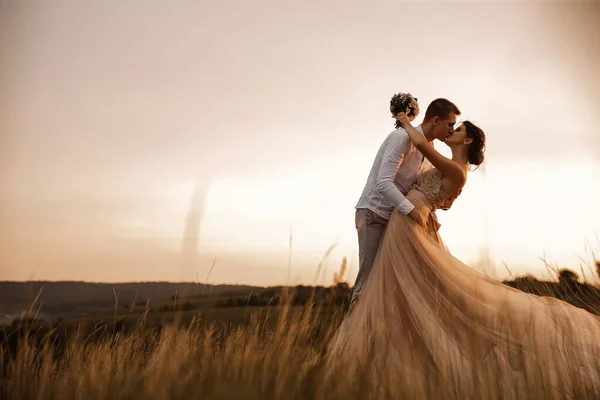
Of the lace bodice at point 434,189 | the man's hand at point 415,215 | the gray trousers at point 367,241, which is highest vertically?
the lace bodice at point 434,189

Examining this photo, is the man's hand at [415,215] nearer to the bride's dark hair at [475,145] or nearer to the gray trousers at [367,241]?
the gray trousers at [367,241]

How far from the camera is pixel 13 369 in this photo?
3369mm

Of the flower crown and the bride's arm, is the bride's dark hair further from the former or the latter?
the flower crown

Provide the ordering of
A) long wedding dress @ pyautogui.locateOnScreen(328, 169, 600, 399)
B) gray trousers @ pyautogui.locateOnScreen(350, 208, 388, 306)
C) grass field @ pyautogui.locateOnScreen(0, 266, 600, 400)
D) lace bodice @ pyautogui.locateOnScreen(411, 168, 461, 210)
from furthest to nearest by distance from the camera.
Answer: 1. gray trousers @ pyautogui.locateOnScreen(350, 208, 388, 306)
2. lace bodice @ pyautogui.locateOnScreen(411, 168, 461, 210)
3. long wedding dress @ pyautogui.locateOnScreen(328, 169, 600, 399)
4. grass field @ pyautogui.locateOnScreen(0, 266, 600, 400)

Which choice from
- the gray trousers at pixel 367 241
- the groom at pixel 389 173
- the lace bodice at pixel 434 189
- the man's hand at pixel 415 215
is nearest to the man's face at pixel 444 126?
the groom at pixel 389 173

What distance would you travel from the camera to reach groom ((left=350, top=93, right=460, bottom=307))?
4891 mm

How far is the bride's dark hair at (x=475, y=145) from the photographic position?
5055 mm

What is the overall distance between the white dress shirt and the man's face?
0.15 m

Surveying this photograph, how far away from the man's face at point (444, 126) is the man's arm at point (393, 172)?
339 millimetres

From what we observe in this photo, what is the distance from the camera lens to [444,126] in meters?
→ 5.04

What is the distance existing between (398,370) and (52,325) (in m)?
2.19

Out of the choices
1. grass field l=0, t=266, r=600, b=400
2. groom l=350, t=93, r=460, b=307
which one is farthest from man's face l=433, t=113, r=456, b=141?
grass field l=0, t=266, r=600, b=400

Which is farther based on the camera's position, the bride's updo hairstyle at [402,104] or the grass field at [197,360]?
the bride's updo hairstyle at [402,104]

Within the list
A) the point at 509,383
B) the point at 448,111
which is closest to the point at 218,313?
the point at 509,383
